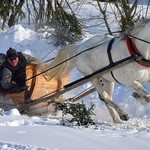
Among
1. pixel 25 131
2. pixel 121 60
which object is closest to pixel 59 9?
pixel 121 60

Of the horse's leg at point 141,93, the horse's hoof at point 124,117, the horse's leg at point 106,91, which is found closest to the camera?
the horse's leg at point 141,93

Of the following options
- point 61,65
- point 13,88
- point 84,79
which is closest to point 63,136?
point 84,79

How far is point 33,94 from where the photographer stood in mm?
8422

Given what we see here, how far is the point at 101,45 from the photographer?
7.54m

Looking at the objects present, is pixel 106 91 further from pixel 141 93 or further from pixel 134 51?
pixel 134 51

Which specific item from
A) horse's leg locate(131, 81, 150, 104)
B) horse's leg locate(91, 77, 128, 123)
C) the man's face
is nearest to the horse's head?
horse's leg locate(131, 81, 150, 104)

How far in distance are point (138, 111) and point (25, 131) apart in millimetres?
4437

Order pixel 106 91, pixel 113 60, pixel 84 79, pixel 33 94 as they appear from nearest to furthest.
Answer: pixel 113 60
pixel 84 79
pixel 106 91
pixel 33 94

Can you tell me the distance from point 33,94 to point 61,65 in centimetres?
59

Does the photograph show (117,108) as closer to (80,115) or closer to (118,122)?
(118,122)

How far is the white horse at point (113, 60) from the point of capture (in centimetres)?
696

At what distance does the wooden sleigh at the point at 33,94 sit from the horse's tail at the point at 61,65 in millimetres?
129

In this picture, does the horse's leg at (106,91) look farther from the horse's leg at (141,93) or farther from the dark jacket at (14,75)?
the dark jacket at (14,75)

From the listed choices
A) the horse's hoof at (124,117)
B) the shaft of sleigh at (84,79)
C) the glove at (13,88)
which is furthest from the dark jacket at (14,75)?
the horse's hoof at (124,117)
